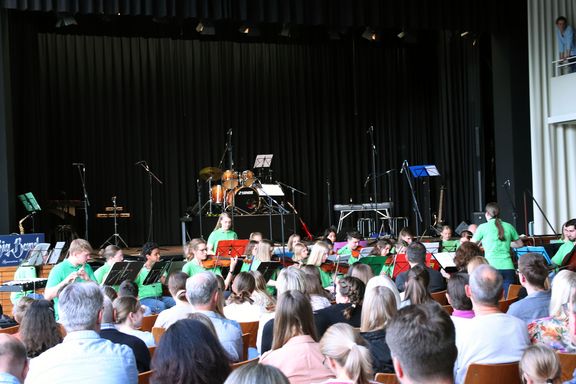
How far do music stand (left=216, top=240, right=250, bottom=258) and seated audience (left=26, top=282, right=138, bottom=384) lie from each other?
6229 millimetres

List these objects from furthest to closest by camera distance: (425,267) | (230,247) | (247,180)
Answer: (247,180), (230,247), (425,267)

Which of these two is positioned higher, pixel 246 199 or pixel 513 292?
pixel 246 199

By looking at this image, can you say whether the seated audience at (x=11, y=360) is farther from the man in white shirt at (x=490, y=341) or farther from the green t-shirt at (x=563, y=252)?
the green t-shirt at (x=563, y=252)

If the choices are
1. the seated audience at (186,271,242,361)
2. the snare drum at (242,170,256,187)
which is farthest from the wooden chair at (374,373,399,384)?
the snare drum at (242,170,256,187)

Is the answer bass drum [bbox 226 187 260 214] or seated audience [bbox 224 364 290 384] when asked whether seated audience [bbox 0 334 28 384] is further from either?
bass drum [bbox 226 187 260 214]

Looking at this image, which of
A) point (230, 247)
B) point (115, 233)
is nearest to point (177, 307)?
point (230, 247)

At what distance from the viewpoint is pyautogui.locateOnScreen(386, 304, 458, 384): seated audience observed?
7.48ft

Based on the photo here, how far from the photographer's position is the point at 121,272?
8383 mm

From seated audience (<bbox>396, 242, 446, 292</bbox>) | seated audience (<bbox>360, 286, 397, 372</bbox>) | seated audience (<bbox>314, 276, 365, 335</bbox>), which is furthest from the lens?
seated audience (<bbox>396, 242, 446, 292</bbox>)

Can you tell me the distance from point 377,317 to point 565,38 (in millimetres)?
12253

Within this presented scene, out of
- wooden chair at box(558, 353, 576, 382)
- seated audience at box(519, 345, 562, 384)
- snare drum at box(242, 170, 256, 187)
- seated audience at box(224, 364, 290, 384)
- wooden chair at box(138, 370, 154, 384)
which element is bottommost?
wooden chair at box(558, 353, 576, 382)

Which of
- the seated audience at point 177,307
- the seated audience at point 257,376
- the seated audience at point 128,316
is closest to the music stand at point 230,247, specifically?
the seated audience at point 177,307

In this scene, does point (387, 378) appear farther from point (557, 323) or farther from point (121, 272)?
point (121, 272)

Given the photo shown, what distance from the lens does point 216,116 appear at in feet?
65.6
